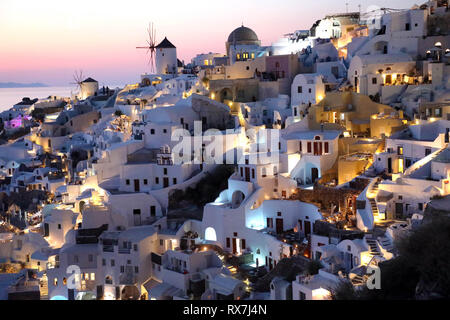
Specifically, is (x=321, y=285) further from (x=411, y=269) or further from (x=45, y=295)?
(x=45, y=295)

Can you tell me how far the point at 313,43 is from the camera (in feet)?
108

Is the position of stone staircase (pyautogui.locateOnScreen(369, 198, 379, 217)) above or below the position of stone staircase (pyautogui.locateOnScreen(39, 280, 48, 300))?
above

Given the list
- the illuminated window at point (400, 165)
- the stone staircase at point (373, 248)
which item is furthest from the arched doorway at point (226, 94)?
the stone staircase at point (373, 248)

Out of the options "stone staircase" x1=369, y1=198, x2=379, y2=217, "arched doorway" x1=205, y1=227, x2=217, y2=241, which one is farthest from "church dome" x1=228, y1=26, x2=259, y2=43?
"stone staircase" x1=369, y1=198, x2=379, y2=217

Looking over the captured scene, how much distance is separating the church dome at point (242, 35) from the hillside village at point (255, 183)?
642cm

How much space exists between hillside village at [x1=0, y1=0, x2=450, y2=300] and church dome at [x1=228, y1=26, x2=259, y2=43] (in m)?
6.42

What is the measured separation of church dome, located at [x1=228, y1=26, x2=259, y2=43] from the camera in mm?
38219

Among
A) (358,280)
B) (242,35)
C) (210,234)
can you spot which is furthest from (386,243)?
(242,35)

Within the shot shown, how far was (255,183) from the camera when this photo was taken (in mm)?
20516

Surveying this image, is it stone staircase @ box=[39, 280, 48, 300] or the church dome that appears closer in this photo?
stone staircase @ box=[39, 280, 48, 300]

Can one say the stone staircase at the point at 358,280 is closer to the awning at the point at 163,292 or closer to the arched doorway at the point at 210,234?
the awning at the point at 163,292

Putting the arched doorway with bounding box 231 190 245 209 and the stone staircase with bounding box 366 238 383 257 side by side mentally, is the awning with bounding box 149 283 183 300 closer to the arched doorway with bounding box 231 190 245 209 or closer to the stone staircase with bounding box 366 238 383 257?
the arched doorway with bounding box 231 190 245 209
